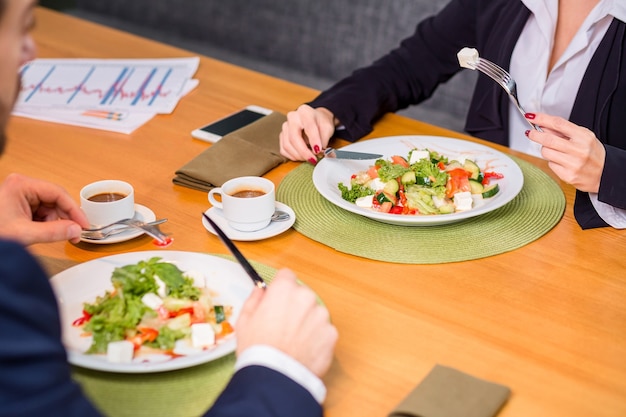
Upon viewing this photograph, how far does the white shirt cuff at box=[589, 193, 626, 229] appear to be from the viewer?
4.95ft

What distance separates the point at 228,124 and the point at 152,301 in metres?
0.82

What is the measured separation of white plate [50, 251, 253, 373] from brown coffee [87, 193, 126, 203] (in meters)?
0.20

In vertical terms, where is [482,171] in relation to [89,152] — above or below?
above

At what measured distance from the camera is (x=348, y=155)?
1718 millimetres

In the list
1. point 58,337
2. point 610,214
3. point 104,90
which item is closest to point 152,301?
point 58,337

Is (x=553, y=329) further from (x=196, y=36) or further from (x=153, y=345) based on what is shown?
(x=196, y=36)

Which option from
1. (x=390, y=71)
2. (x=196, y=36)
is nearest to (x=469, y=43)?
(x=390, y=71)

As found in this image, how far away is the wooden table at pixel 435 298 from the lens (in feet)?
3.59

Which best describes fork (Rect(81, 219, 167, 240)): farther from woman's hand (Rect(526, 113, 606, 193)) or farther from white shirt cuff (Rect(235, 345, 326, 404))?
woman's hand (Rect(526, 113, 606, 193))

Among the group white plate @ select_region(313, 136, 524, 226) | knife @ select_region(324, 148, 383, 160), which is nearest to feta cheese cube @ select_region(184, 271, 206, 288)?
white plate @ select_region(313, 136, 524, 226)

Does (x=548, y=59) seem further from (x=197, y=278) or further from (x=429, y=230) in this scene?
(x=197, y=278)

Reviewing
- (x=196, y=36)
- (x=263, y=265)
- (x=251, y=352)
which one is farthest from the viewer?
(x=196, y=36)

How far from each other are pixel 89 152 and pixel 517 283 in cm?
101

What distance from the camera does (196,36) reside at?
388cm
